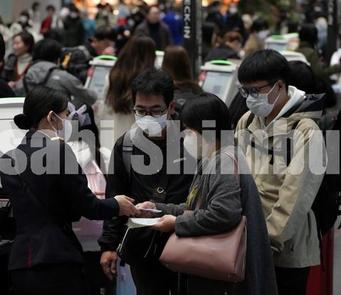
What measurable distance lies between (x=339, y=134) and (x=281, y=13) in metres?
23.3

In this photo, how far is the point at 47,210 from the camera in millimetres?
4656

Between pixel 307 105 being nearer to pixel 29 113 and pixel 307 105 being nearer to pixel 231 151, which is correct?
pixel 231 151

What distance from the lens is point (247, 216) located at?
438cm

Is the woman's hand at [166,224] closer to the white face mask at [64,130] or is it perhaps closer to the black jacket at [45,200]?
the black jacket at [45,200]

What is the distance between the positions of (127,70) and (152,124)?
317cm

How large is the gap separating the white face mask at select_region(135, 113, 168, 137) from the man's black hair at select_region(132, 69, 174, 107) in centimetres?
13

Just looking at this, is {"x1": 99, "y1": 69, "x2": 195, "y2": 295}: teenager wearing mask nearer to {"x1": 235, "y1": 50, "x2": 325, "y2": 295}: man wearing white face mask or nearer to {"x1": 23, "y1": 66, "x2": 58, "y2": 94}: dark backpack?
{"x1": 235, "y1": 50, "x2": 325, "y2": 295}: man wearing white face mask

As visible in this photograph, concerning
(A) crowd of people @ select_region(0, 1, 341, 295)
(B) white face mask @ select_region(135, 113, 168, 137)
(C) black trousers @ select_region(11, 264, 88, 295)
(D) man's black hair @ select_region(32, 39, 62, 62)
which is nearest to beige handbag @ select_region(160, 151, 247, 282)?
(A) crowd of people @ select_region(0, 1, 341, 295)

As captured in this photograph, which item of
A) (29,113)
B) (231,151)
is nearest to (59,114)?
(29,113)

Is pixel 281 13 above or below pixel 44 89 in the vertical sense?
below

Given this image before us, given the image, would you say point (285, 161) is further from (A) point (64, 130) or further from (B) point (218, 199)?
(A) point (64, 130)

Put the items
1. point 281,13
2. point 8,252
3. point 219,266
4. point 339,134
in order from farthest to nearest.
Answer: point 281,13 < point 339,134 < point 8,252 < point 219,266

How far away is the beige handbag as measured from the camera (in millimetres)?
4207

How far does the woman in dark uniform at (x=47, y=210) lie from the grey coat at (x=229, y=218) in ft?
1.70
